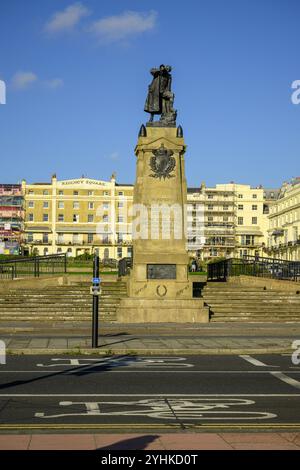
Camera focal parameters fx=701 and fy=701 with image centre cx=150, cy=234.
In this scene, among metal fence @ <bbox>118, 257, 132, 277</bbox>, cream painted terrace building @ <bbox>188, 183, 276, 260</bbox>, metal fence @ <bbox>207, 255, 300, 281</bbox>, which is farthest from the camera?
cream painted terrace building @ <bbox>188, 183, 276, 260</bbox>

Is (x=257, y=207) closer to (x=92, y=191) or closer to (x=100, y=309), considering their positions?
(x=92, y=191)

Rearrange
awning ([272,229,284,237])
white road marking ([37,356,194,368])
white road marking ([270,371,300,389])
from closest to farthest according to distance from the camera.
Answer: white road marking ([270,371,300,389])
white road marking ([37,356,194,368])
awning ([272,229,284,237])

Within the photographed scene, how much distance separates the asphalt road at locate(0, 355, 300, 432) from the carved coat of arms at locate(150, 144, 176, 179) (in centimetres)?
1213

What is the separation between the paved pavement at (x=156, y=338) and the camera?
18484 mm

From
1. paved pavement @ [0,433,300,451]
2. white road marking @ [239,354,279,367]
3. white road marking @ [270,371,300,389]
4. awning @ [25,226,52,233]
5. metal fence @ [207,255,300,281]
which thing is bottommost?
white road marking @ [239,354,279,367]

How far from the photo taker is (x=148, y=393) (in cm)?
1211

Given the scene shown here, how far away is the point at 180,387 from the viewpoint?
12.8 metres

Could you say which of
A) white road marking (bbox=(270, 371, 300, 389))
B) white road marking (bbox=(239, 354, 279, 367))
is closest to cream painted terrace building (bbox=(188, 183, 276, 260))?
white road marking (bbox=(239, 354, 279, 367))

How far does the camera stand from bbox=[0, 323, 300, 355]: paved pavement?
18484 mm

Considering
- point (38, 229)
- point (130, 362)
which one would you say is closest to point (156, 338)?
point (130, 362)

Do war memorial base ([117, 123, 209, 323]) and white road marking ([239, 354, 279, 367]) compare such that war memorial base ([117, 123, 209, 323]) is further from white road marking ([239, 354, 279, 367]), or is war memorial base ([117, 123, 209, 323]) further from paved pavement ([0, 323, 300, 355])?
white road marking ([239, 354, 279, 367])

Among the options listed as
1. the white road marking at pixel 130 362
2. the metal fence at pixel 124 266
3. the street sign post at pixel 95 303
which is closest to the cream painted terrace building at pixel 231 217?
the metal fence at pixel 124 266
